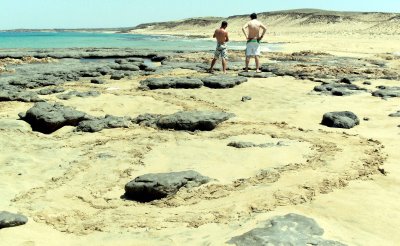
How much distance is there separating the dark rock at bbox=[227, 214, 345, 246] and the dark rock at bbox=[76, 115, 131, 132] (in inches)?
185

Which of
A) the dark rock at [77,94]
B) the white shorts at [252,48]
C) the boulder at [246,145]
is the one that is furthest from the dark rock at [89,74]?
the boulder at [246,145]

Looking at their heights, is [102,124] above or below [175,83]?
below

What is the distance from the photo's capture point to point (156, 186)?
16.2 feet

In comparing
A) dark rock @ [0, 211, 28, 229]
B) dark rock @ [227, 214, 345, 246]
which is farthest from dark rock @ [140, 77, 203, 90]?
dark rock @ [227, 214, 345, 246]

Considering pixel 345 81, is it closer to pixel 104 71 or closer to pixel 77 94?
pixel 77 94

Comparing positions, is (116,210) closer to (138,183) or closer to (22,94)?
(138,183)

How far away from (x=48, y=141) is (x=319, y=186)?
4453mm

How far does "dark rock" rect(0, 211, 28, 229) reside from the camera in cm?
421

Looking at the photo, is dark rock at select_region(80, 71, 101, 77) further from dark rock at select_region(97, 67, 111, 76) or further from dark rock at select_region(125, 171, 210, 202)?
dark rock at select_region(125, 171, 210, 202)

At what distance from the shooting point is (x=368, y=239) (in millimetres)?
3732

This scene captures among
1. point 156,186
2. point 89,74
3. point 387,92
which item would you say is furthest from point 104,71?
point 156,186

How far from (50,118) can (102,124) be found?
89 cm

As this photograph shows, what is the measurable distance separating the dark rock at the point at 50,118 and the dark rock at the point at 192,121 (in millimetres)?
1556

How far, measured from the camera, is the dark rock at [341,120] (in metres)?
7.67
